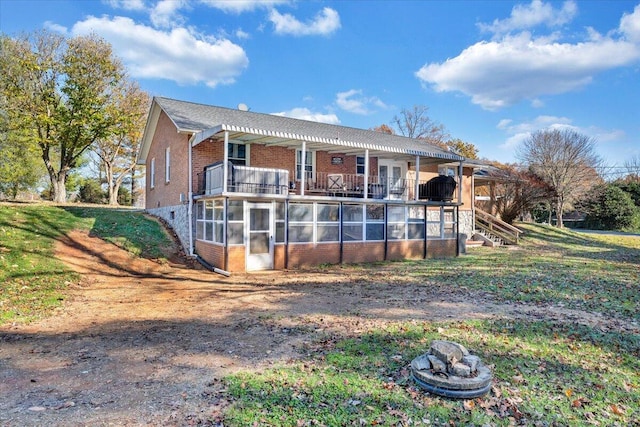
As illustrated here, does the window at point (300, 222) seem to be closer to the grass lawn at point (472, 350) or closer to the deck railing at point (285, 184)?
the deck railing at point (285, 184)

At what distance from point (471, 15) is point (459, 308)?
45.3 feet

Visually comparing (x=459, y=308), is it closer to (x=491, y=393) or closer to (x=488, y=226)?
(x=491, y=393)

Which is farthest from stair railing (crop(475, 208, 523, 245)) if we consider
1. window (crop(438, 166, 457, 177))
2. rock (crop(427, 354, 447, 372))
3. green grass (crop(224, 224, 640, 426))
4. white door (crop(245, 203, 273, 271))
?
rock (crop(427, 354, 447, 372))

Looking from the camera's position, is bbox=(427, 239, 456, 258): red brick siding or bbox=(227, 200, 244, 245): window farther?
bbox=(427, 239, 456, 258): red brick siding

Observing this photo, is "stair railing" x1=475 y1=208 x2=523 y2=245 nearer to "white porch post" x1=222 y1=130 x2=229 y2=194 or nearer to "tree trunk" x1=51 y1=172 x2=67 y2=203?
"white porch post" x1=222 y1=130 x2=229 y2=194

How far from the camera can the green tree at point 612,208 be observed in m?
32.2

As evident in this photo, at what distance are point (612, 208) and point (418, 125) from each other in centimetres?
2157

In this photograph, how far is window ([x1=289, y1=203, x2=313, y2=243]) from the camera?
14008 mm

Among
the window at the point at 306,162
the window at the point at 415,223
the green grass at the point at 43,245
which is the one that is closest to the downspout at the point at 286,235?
the window at the point at 306,162

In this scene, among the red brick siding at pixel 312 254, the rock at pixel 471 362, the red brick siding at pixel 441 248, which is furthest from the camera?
the red brick siding at pixel 441 248

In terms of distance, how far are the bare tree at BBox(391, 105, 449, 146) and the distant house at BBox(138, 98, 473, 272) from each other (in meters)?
25.9

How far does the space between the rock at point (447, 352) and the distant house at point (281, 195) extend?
29.4 ft

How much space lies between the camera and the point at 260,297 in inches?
363

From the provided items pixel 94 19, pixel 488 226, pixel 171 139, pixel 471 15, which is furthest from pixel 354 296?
pixel 94 19
